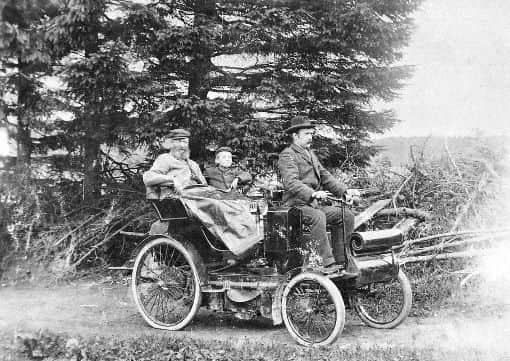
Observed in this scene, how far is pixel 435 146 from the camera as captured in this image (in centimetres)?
730

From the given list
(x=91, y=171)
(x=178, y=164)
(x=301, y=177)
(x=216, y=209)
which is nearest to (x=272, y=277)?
(x=216, y=209)

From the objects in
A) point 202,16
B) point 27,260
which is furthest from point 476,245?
point 27,260

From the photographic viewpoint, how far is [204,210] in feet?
16.8

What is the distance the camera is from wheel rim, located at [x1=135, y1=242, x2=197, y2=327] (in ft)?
17.8

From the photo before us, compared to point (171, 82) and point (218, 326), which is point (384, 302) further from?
point (171, 82)

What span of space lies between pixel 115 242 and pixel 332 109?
3.99 m

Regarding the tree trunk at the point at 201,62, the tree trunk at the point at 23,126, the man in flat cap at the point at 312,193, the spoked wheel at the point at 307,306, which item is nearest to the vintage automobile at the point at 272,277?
the spoked wheel at the point at 307,306

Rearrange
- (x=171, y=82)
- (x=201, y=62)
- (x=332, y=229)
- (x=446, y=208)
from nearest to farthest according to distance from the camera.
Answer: (x=332, y=229) → (x=446, y=208) → (x=201, y=62) → (x=171, y=82)

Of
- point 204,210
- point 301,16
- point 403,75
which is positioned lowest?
point 204,210

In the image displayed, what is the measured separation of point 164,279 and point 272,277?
1155 millimetres

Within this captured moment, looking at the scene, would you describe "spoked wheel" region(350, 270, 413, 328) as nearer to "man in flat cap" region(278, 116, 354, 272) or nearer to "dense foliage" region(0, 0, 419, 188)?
"man in flat cap" region(278, 116, 354, 272)

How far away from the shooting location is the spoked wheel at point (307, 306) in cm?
458

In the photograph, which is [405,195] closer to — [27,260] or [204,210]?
[204,210]

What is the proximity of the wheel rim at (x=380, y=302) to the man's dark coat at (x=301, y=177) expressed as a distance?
102cm
